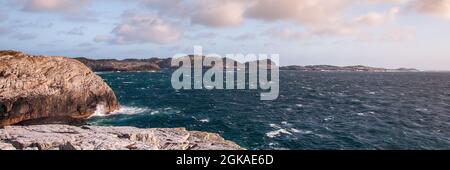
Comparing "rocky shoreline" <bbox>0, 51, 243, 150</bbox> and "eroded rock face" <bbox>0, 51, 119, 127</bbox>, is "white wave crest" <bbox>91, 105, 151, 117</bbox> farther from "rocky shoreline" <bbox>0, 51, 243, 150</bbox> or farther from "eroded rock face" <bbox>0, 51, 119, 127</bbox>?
"eroded rock face" <bbox>0, 51, 119, 127</bbox>

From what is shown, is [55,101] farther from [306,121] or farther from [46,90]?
[306,121]

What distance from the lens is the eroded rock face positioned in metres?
50.1

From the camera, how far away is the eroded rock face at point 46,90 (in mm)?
50062

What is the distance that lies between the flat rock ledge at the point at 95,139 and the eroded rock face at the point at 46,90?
21343mm

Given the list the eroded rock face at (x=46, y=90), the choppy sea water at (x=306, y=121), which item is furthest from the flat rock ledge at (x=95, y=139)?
the eroded rock face at (x=46, y=90)

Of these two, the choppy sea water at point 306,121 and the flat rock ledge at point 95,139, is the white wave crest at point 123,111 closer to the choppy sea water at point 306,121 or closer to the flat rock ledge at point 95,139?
the choppy sea water at point 306,121

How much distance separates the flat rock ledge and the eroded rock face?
21343 mm

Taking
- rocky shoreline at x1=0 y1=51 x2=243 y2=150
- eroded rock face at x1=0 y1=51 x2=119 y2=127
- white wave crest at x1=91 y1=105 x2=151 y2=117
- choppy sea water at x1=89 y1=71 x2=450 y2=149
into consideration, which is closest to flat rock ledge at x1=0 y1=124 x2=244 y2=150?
rocky shoreline at x1=0 y1=51 x2=243 y2=150

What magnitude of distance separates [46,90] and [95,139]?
1495 inches

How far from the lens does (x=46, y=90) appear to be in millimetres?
54250

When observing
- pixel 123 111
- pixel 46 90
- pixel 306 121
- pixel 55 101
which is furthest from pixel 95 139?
pixel 123 111

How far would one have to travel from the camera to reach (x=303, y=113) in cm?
6506

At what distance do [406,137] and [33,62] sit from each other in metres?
52.5
